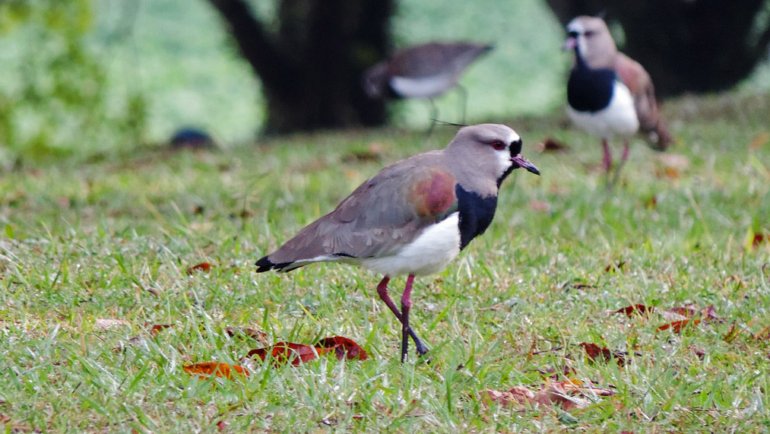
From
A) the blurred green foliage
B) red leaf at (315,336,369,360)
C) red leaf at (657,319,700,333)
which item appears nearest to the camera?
red leaf at (315,336,369,360)

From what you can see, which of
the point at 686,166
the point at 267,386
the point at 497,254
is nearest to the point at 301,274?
the point at 497,254

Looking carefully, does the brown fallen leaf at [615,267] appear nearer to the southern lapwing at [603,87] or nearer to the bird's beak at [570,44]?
the southern lapwing at [603,87]

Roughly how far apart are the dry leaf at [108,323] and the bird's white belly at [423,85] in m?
6.07

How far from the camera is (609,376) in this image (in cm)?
354

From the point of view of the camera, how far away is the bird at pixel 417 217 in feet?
11.8

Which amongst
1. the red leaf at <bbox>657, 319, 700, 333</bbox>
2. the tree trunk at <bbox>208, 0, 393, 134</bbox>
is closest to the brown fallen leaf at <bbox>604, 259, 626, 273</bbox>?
the red leaf at <bbox>657, 319, 700, 333</bbox>

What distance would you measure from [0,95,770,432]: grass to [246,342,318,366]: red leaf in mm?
90

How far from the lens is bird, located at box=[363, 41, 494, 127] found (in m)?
9.66

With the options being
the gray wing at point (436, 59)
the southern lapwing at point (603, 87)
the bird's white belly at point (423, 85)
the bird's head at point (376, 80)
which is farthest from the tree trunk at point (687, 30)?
the southern lapwing at point (603, 87)

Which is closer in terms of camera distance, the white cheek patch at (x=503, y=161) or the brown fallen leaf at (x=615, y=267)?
the white cheek patch at (x=503, y=161)

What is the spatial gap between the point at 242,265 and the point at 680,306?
1639mm

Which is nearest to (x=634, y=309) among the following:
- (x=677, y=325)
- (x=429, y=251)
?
(x=677, y=325)

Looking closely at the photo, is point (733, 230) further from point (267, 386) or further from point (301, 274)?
point (267, 386)

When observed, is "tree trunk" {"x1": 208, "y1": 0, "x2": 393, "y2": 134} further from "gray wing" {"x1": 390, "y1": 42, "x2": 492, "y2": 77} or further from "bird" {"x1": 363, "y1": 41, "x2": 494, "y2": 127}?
"gray wing" {"x1": 390, "y1": 42, "x2": 492, "y2": 77}
